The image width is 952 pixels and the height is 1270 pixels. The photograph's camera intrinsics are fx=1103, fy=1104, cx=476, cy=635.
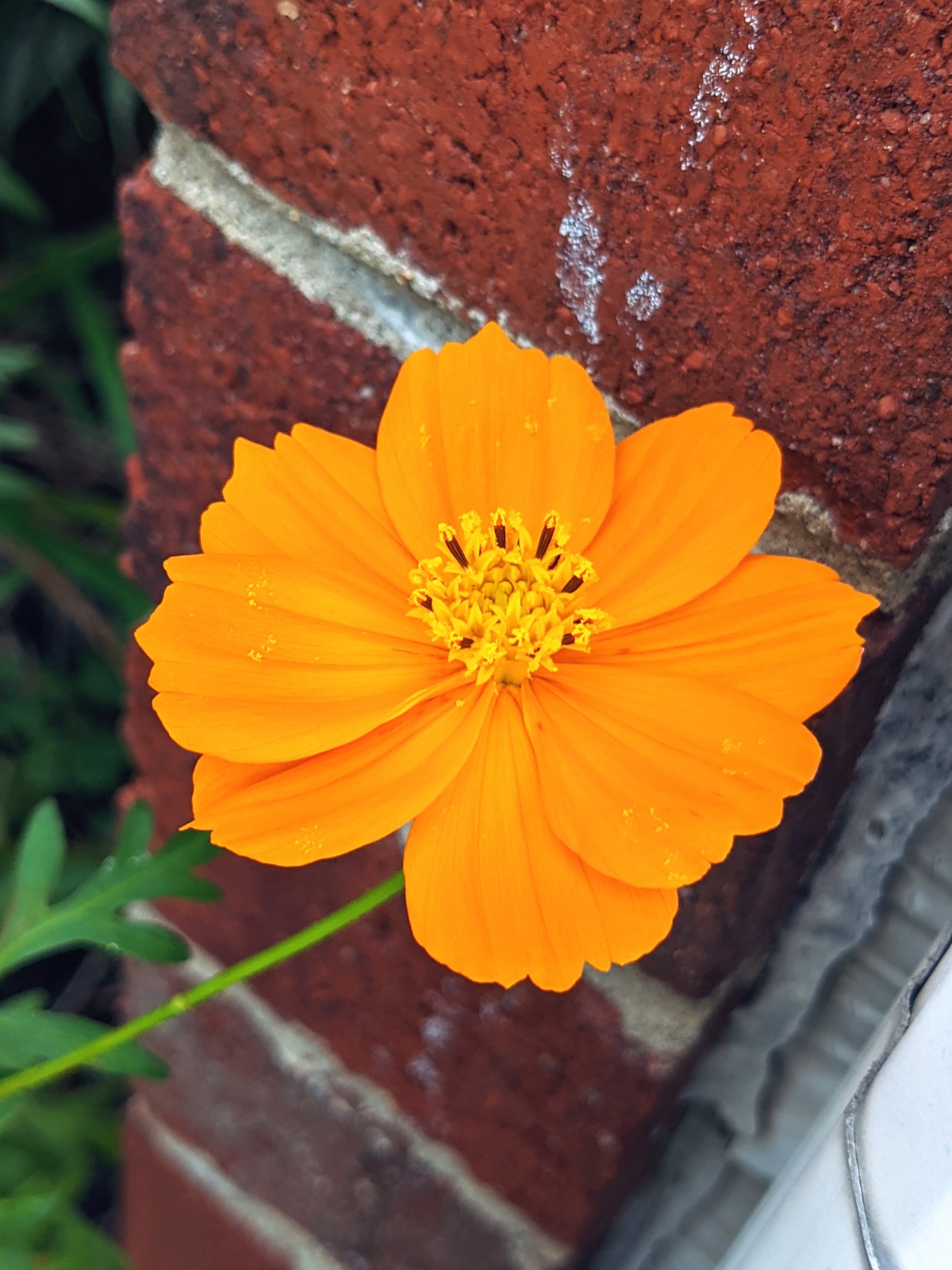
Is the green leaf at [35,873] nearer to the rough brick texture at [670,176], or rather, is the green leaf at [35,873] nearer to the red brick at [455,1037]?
the red brick at [455,1037]

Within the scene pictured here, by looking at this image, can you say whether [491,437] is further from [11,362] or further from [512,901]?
[11,362]

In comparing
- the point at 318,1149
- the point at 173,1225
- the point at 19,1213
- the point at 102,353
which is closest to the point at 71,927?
the point at 19,1213

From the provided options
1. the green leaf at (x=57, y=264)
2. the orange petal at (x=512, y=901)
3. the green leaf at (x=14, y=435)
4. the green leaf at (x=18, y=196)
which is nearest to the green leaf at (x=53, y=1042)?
the orange petal at (x=512, y=901)

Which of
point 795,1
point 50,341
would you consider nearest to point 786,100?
point 795,1

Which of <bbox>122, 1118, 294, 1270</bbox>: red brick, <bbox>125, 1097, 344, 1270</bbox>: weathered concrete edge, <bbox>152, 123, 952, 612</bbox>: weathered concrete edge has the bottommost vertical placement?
<bbox>122, 1118, 294, 1270</bbox>: red brick

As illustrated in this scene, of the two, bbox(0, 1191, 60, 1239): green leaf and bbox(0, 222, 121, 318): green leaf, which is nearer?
bbox(0, 1191, 60, 1239): green leaf

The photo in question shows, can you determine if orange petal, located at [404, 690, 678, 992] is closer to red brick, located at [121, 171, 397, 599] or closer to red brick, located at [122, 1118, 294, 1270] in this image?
red brick, located at [121, 171, 397, 599]

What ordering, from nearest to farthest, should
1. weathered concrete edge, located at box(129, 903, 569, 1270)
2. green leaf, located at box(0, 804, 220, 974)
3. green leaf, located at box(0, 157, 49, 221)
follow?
1. green leaf, located at box(0, 804, 220, 974)
2. weathered concrete edge, located at box(129, 903, 569, 1270)
3. green leaf, located at box(0, 157, 49, 221)

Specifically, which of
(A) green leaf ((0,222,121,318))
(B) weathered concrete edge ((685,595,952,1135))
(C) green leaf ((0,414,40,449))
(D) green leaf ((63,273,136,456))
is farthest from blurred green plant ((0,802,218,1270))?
(A) green leaf ((0,222,121,318))
